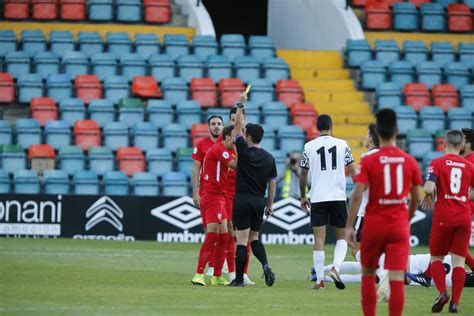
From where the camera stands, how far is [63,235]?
81.3 feet

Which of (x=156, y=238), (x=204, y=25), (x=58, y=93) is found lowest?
(x=156, y=238)

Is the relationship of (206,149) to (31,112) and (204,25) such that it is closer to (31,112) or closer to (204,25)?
(31,112)

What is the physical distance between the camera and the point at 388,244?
9.92 meters

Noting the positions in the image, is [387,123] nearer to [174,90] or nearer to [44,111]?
[44,111]

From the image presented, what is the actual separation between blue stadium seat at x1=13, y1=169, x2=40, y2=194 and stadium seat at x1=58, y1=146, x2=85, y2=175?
0.85m

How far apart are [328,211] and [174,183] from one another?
37.3 ft

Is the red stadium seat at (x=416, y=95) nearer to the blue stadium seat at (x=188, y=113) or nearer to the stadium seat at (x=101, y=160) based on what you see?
the blue stadium seat at (x=188, y=113)

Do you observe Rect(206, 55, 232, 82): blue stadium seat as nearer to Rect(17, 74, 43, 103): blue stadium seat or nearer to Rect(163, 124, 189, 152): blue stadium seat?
Rect(163, 124, 189, 152): blue stadium seat

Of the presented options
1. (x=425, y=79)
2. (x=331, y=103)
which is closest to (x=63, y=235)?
(x=331, y=103)

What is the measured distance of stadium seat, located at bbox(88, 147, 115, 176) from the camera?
2644 cm

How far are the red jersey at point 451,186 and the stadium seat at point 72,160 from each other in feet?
49.4

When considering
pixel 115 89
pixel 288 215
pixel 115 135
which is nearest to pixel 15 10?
pixel 115 89

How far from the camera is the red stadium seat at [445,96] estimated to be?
30.4m

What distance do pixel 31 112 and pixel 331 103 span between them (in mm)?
7952
